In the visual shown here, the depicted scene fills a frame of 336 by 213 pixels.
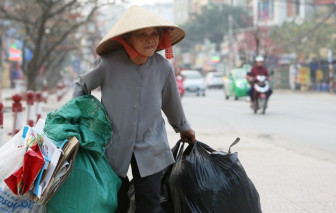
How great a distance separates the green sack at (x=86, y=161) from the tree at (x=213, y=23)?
64758 millimetres

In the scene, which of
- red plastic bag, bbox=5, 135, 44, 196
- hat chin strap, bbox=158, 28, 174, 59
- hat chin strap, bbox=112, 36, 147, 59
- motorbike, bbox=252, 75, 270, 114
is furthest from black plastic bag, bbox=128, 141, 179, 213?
motorbike, bbox=252, 75, 270, 114

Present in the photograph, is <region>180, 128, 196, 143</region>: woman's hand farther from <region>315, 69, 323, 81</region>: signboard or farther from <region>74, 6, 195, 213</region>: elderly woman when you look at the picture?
<region>315, 69, 323, 81</region>: signboard

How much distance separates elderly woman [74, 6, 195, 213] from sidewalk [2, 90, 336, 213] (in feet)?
5.50

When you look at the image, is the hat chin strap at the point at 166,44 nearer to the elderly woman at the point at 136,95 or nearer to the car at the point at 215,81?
the elderly woman at the point at 136,95

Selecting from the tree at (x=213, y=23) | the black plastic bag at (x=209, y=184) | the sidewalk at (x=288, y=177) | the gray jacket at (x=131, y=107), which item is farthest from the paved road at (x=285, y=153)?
the tree at (x=213, y=23)

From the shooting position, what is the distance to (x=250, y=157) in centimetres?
753

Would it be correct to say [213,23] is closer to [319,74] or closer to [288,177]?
[319,74]

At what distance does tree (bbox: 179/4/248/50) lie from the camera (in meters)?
68.9

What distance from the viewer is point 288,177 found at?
610 cm

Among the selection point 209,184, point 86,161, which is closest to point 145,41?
point 86,161

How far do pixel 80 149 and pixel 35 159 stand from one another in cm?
33

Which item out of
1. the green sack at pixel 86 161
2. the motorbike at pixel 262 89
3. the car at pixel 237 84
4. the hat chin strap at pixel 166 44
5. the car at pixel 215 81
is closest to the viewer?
the green sack at pixel 86 161

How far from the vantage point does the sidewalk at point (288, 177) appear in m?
4.82

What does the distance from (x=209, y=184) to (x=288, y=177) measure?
9.35 ft
